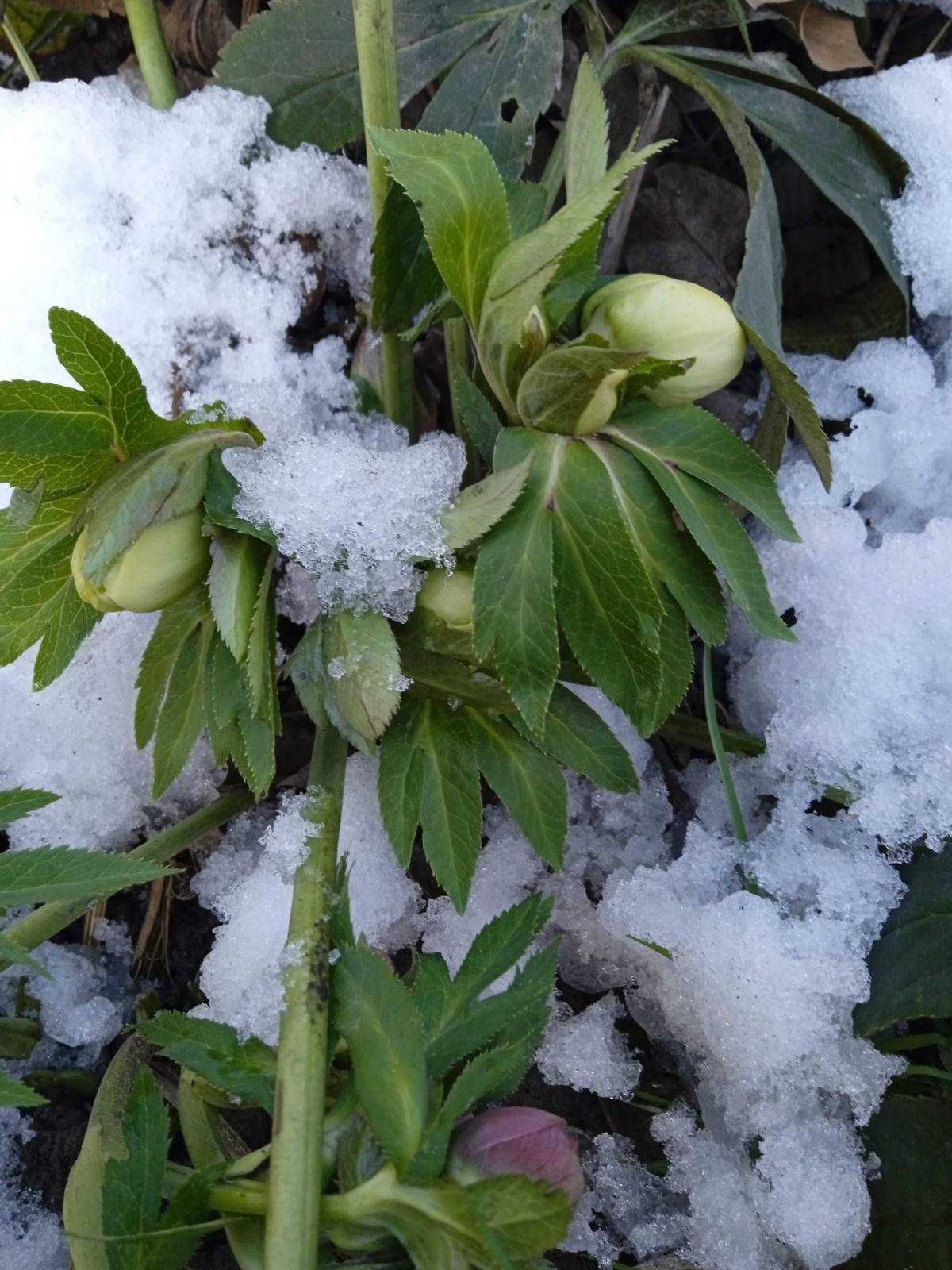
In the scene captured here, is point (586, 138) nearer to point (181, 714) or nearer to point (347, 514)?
point (347, 514)

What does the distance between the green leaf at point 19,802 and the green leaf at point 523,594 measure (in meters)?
0.35

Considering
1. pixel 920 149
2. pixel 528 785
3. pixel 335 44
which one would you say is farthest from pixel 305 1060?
pixel 920 149

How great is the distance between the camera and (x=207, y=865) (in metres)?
1.10

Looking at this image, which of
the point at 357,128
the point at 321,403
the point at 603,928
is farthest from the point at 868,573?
the point at 357,128

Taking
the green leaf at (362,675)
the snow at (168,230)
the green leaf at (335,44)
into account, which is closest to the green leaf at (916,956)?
the green leaf at (362,675)

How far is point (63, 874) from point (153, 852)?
0.69 ft

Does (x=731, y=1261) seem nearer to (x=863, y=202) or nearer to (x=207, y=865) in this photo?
(x=207, y=865)

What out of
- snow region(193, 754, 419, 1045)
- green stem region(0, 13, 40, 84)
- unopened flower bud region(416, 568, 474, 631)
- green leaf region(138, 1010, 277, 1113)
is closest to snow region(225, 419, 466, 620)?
unopened flower bud region(416, 568, 474, 631)

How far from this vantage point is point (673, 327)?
807 millimetres

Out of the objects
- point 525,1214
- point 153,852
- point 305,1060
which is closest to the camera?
point 525,1214

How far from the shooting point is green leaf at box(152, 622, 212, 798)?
0.91 metres

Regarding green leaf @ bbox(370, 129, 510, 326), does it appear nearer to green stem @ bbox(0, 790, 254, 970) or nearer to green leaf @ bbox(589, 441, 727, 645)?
green leaf @ bbox(589, 441, 727, 645)

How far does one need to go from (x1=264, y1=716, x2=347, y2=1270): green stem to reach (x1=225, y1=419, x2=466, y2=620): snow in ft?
0.43

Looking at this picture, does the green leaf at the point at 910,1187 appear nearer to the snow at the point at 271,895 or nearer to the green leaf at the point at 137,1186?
the snow at the point at 271,895
